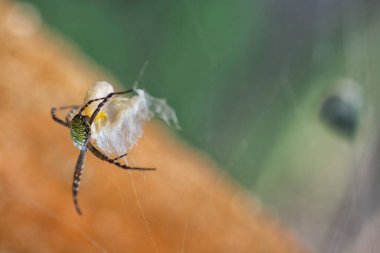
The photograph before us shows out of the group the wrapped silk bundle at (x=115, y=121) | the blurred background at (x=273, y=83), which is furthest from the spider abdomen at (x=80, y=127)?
the blurred background at (x=273, y=83)

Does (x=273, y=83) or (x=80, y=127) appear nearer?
(x=80, y=127)

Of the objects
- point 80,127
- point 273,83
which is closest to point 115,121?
point 80,127

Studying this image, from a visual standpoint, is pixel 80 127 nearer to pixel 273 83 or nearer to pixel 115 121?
pixel 115 121

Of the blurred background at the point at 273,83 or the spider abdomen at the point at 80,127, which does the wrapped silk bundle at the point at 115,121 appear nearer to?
the spider abdomen at the point at 80,127

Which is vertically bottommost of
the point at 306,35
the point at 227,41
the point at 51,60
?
the point at 51,60

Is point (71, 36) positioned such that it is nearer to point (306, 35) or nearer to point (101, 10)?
point (101, 10)

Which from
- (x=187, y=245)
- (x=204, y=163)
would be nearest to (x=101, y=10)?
(x=204, y=163)

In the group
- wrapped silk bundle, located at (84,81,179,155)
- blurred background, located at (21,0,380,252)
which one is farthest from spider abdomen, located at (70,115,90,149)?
blurred background, located at (21,0,380,252)
